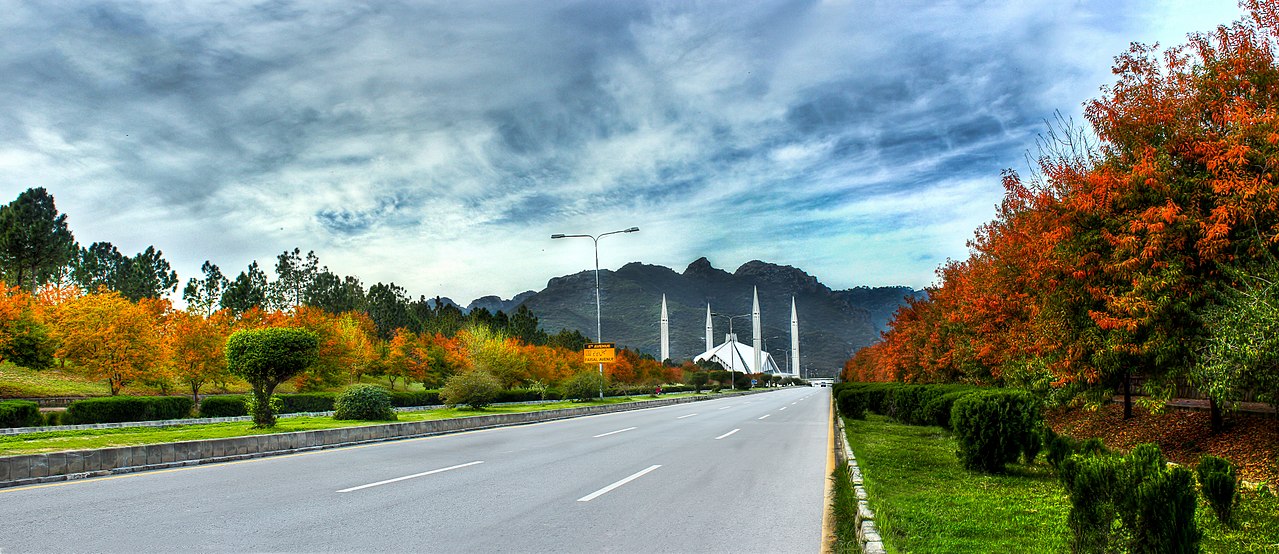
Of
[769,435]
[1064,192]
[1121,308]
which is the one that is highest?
[1064,192]

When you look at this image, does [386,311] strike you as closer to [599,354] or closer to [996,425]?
[599,354]

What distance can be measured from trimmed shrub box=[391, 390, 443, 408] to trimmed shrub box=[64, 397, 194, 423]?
47.9ft

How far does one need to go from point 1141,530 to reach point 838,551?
2479mm

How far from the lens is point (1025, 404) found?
10.8 meters

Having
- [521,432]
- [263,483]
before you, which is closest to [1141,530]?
[263,483]

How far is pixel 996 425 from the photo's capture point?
10.9m

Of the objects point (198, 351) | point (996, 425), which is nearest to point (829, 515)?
point (996, 425)

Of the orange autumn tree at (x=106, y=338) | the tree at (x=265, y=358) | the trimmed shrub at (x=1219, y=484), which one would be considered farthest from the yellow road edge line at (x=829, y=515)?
the orange autumn tree at (x=106, y=338)

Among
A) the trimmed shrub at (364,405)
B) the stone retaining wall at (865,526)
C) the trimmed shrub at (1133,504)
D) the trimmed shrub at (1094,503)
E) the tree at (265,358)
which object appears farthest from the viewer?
the trimmed shrub at (364,405)

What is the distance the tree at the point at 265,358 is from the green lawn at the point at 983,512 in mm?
16019

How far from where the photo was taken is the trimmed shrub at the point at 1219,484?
6770 mm

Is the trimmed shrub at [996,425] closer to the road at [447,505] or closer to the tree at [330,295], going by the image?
the road at [447,505]

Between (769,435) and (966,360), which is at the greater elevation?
(966,360)

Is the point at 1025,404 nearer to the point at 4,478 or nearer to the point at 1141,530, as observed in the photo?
the point at 1141,530
